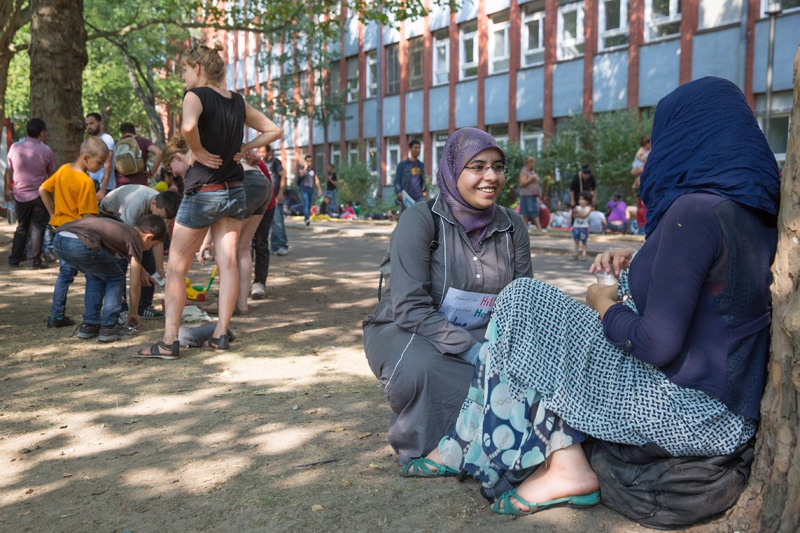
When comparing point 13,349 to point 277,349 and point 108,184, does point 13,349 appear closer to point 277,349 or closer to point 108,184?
point 277,349

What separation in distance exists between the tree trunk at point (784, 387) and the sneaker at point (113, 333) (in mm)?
5351

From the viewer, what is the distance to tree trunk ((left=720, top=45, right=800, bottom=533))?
2.70 m

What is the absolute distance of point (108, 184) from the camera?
11391 mm

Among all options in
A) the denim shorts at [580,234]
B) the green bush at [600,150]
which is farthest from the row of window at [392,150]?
the denim shorts at [580,234]

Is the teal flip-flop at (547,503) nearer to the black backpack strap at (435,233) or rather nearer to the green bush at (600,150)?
the black backpack strap at (435,233)

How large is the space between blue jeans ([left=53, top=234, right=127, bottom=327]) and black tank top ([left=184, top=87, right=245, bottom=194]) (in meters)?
1.16

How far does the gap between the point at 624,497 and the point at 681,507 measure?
0.71 ft

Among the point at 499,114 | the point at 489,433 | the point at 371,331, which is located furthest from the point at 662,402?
the point at 499,114

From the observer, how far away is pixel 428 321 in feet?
12.9

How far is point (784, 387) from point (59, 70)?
441 inches

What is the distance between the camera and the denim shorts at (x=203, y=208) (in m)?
6.22

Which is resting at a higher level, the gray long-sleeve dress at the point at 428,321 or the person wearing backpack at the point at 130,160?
the person wearing backpack at the point at 130,160

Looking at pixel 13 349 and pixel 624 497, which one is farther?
pixel 13 349

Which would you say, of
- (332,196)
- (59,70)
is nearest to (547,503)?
(59,70)
